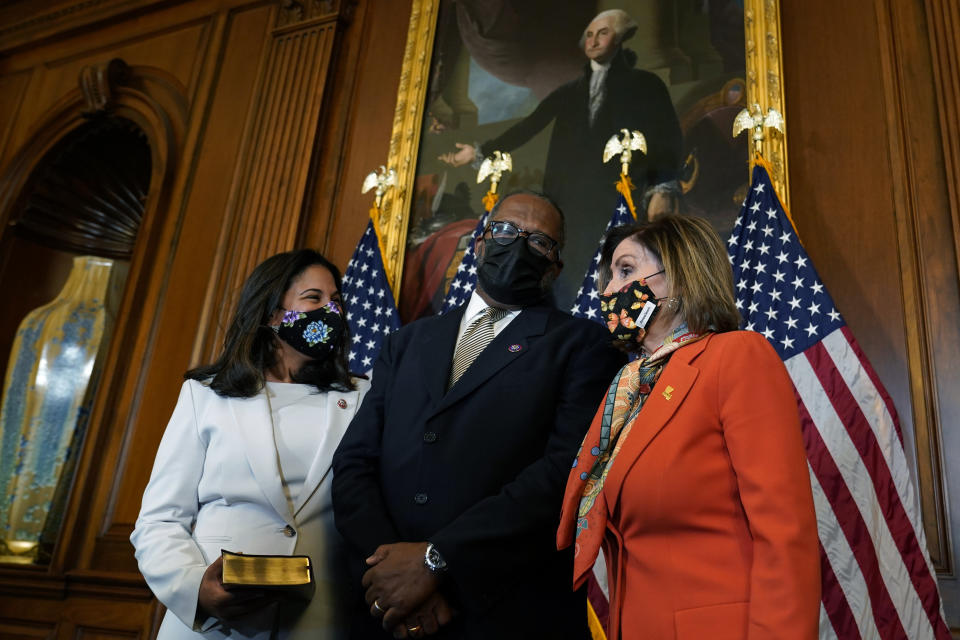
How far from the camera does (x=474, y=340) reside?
2527 mm

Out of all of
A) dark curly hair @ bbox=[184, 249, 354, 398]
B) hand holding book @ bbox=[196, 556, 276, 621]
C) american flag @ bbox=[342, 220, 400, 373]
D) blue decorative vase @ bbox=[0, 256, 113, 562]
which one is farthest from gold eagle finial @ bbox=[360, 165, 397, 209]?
hand holding book @ bbox=[196, 556, 276, 621]

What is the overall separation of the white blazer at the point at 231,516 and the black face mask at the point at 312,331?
0.22 meters

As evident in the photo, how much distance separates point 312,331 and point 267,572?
90cm

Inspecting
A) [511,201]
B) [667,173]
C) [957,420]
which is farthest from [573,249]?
[957,420]

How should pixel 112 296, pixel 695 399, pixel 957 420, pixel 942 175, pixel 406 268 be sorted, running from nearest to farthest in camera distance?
pixel 695 399 < pixel 957 420 < pixel 942 175 < pixel 406 268 < pixel 112 296

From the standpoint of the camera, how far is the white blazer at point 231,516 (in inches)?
88.0

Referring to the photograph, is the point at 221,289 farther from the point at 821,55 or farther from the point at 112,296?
the point at 821,55

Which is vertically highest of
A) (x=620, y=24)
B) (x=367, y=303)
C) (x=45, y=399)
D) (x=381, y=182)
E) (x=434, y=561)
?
(x=620, y=24)

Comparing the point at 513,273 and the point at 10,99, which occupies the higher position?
the point at 10,99

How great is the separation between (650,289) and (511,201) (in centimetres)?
73

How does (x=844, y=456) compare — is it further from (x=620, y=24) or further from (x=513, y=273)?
(x=620, y=24)

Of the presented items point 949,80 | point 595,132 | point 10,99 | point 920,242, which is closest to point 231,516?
point 595,132

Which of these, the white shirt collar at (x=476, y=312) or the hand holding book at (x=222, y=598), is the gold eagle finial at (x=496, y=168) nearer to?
the white shirt collar at (x=476, y=312)

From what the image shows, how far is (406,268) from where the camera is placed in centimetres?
456
